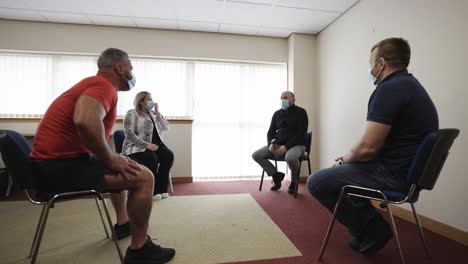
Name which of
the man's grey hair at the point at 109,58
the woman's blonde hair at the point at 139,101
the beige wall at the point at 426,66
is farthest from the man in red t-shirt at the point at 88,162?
the beige wall at the point at 426,66

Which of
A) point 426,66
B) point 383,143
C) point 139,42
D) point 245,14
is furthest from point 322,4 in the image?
point 139,42

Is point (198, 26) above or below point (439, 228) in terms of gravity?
above

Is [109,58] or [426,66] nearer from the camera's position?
[109,58]

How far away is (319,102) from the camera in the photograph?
12.3 feet

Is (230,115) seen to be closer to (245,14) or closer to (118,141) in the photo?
(245,14)

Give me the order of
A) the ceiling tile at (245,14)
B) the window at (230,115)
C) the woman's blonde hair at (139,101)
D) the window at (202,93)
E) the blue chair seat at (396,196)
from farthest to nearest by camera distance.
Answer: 1. the window at (230,115)
2. the window at (202,93)
3. the ceiling tile at (245,14)
4. the woman's blonde hair at (139,101)
5. the blue chair seat at (396,196)

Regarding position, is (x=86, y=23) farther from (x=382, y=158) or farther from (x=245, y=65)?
(x=382, y=158)

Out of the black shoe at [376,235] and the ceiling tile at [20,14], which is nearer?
the black shoe at [376,235]

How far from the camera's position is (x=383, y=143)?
1.24 metres

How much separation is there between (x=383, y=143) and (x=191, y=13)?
286 cm

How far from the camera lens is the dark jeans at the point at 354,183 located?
1.29 m

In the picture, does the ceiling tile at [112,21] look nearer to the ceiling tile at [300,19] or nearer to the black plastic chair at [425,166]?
the ceiling tile at [300,19]

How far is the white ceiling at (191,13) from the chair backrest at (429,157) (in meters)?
2.33

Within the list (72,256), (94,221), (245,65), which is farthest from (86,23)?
(72,256)
